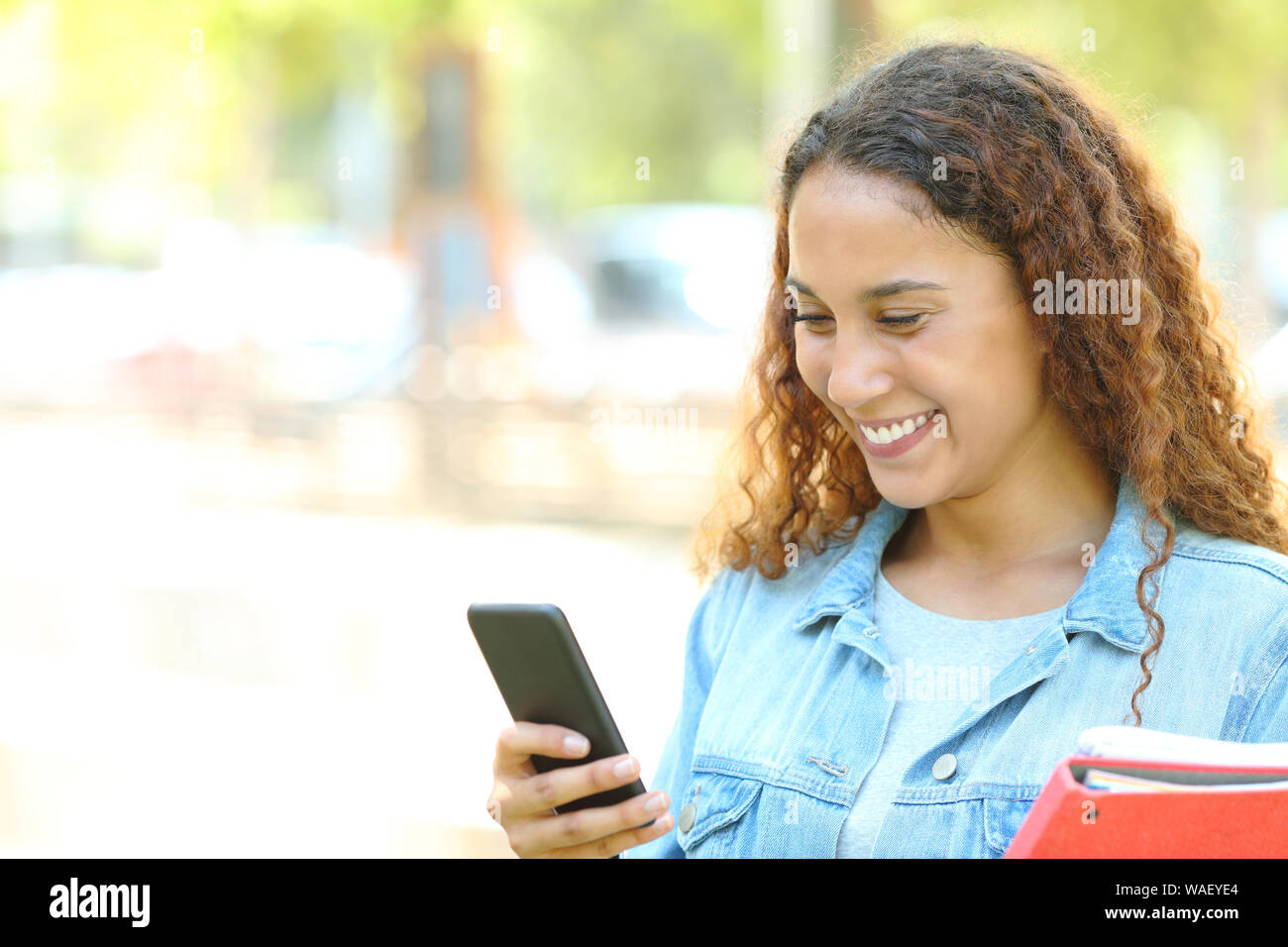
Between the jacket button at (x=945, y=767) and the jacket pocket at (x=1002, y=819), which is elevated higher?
the jacket button at (x=945, y=767)

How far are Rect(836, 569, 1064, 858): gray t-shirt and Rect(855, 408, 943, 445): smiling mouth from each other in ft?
0.84

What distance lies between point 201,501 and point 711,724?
9.18 m

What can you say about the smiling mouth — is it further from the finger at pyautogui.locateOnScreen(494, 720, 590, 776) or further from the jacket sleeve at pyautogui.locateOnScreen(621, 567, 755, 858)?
the finger at pyautogui.locateOnScreen(494, 720, 590, 776)

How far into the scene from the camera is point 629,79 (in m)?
17.7

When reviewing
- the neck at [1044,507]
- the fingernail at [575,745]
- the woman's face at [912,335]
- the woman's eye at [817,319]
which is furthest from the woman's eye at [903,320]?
the fingernail at [575,745]

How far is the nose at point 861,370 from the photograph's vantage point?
1796 millimetres

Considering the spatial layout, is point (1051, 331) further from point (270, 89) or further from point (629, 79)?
point (629, 79)

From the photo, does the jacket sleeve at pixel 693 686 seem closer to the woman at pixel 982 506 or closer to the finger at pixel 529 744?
the woman at pixel 982 506

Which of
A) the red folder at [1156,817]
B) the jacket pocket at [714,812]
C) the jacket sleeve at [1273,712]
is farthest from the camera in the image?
the jacket pocket at [714,812]

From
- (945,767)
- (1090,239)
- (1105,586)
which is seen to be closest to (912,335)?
(1090,239)

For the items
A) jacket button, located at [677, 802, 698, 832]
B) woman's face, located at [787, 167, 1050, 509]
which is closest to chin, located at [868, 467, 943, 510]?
woman's face, located at [787, 167, 1050, 509]

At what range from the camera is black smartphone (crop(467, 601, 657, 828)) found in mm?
1743

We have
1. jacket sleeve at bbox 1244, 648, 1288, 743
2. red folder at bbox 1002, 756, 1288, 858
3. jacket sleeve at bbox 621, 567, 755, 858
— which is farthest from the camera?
jacket sleeve at bbox 621, 567, 755, 858

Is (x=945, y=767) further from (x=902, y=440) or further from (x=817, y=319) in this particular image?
(x=817, y=319)
